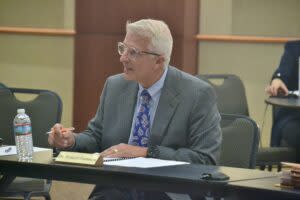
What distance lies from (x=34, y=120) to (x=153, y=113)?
3.95ft

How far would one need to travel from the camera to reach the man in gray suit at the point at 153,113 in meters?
3.64

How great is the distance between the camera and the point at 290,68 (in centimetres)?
610

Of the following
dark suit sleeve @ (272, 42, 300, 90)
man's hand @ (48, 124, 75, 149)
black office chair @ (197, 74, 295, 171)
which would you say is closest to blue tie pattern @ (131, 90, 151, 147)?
man's hand @ (48, 124, 75, 149)

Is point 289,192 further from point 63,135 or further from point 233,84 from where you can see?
point 233,84

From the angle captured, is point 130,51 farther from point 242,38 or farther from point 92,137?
point 242,38

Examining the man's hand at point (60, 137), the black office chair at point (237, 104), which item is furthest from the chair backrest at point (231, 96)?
the man's hand at point (60, 137)

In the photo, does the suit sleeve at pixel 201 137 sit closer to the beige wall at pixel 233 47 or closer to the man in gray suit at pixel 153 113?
the man in gray suit at pixel 153 113

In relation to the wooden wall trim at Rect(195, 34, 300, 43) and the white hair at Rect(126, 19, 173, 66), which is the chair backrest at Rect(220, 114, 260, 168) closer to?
the white hair at Rect(126, 19, 173, 66)

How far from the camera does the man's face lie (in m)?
3.73

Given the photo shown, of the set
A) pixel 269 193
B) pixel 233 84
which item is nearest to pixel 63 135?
pixel 269 193

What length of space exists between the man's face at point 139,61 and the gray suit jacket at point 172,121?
0.10 meters

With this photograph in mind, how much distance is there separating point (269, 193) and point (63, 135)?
4.09ft

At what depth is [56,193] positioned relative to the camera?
21.2ft

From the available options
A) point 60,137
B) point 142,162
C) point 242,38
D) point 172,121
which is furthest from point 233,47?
point 142,162
